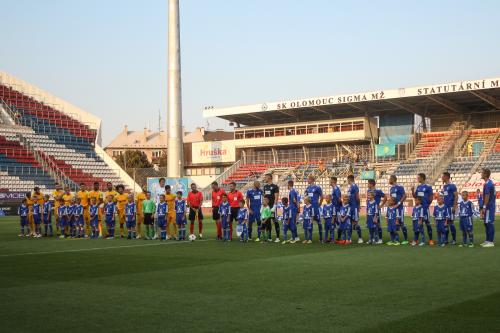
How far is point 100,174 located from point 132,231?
33993mm

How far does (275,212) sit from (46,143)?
38.3 m

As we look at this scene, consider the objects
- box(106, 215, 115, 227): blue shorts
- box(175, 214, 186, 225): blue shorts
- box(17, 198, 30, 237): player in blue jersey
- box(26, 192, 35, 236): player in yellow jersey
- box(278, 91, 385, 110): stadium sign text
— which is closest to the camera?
box(175, 214, 186, 225): blue shorts

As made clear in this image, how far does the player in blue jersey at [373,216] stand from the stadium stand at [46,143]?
35.5 m

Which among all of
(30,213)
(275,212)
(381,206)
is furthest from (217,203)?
(30,213)

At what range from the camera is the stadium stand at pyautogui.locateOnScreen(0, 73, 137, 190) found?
50188 millimetres

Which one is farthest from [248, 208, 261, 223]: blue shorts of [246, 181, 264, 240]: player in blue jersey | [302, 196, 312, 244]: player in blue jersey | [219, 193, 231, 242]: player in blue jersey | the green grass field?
the green grass field

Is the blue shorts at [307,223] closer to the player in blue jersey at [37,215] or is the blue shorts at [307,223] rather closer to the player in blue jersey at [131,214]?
the player in blue jersey at [131,214]

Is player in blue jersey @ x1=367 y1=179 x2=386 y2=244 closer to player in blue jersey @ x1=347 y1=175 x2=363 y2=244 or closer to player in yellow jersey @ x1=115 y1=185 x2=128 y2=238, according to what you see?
player in blue jersey @ x1=347 y1=175 x2=363 y2=244

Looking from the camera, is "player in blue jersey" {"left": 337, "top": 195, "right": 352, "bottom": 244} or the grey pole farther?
the grey pole

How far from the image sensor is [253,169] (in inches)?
2334

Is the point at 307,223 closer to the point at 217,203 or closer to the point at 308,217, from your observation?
the point at 308,217

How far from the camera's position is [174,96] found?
43094 millimetres

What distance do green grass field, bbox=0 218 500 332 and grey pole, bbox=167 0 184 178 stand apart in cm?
2854

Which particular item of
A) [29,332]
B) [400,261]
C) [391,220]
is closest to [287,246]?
[391,220]
